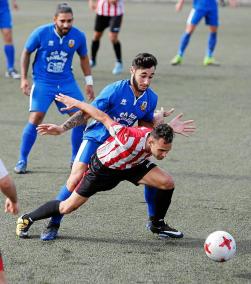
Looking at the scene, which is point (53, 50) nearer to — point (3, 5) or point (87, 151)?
point (87, 151)

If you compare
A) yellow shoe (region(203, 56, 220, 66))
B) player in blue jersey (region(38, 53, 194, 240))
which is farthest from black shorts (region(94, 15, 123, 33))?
player in blue jersey (region(38, 53, 194, 240))

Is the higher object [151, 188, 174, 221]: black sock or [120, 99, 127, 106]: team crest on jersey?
[120, 99, 127, 106]: team crest on jersey

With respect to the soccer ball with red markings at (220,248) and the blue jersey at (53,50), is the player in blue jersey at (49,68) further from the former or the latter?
the soccer ball with red markings at (220,248)

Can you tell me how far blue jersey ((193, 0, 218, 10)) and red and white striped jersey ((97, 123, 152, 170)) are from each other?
35.2 feet

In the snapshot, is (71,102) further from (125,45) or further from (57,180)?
(125,45)

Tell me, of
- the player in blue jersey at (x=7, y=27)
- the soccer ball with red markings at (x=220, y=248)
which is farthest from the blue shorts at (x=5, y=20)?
the soccer ball with red markings at (x=220, y=248)

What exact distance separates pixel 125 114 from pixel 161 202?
873 millimetres

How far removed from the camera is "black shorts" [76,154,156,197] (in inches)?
278

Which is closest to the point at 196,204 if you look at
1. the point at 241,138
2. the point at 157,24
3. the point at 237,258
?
the point at 237,258

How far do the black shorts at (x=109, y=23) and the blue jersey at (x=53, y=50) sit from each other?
626 centimetres

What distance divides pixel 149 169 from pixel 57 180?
233 centimetres

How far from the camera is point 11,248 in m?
7.02

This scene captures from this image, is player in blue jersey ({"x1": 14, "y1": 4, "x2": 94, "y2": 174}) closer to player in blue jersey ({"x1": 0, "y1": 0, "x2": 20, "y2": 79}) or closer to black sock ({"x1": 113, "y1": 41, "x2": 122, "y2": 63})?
player in blue jersey ({"x1": 0, "y1": 0, "x2": 20, "y2": 79})

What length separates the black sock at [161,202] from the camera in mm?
7250
